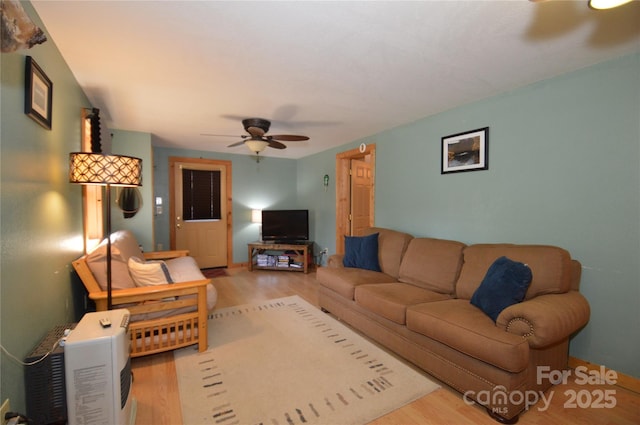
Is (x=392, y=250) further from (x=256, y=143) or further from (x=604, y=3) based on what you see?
(x=604, y=3)

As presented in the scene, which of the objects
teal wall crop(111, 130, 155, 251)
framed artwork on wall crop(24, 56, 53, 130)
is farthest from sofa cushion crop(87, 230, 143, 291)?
teal wall crop(111, 130, 155, 251)

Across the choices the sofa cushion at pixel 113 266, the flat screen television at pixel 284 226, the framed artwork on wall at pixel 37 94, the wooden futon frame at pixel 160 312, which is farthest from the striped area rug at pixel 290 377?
the flat screen television at pixel 284 226

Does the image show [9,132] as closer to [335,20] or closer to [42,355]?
[42,355]

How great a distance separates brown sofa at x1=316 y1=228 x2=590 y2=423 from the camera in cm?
169

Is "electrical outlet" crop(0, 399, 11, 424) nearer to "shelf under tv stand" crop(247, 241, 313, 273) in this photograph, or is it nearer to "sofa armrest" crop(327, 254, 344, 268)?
"sofa armrest" crop(327, 254, 344, 268)

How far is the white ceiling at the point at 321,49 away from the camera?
1.53 metres

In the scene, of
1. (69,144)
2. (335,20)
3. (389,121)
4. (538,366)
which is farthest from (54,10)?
(538,366)

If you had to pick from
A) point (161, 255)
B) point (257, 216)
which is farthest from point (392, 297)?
point (257, 216)

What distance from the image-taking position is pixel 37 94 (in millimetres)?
1487

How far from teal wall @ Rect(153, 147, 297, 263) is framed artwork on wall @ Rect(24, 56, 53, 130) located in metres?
3.75

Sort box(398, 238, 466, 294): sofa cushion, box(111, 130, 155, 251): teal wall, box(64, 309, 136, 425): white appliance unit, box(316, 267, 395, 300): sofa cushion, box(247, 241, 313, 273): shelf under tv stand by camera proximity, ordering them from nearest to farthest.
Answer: box(64, 309, 136, 425): white appliance unit, box(398, 238, 466, 294): sofa cushion, box(316, 267, 395, 300): sofa cushion, box(111, 130, 155, 251): teal wall, box(247, 241, 313, 273): shelf under tv stand

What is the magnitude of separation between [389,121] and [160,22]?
2652mm

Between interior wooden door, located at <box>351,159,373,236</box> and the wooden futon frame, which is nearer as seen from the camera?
the wooden futon frame

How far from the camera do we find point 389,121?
3584 mm
